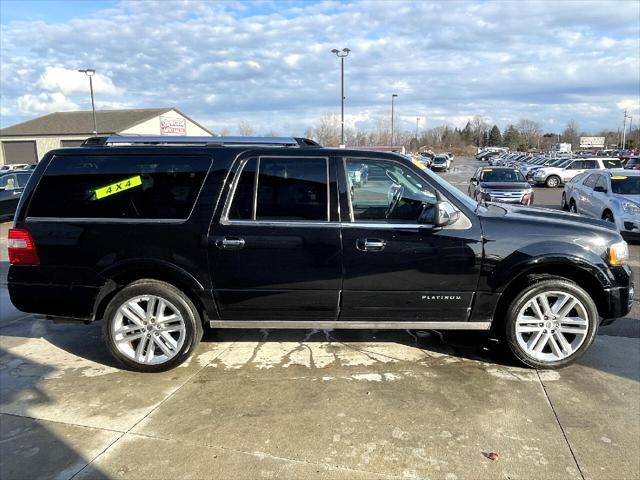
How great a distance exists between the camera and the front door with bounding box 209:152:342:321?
3896mm

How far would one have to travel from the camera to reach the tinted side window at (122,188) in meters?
4.02

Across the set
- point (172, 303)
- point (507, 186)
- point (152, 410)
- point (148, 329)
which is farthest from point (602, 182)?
point (152, 410)

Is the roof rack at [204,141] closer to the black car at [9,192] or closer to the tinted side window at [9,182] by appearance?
the black car at [9,192]

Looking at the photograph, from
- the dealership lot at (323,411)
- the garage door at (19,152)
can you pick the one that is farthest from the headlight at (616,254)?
the garage door at (19,152)

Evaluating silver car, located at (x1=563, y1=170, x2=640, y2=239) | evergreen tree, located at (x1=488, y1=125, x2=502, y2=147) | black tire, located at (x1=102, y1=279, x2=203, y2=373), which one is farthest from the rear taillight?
evergreen tree, located at (x1=488, y1=125, x2=502, y2=147)

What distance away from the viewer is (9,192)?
48.8 ft

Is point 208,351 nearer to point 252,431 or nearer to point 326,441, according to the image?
point 252,431

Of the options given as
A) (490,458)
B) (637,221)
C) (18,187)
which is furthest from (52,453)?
(18,187)

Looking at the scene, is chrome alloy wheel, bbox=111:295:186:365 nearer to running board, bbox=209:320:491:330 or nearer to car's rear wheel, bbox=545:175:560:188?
running board, bbox=209:320:491:330

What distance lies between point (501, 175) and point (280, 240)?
49.7ft

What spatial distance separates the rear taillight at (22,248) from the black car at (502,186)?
1229 centimetres

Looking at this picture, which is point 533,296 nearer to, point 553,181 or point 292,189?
point 292,189

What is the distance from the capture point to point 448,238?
3.87 meters

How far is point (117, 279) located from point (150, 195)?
2.50 feet
